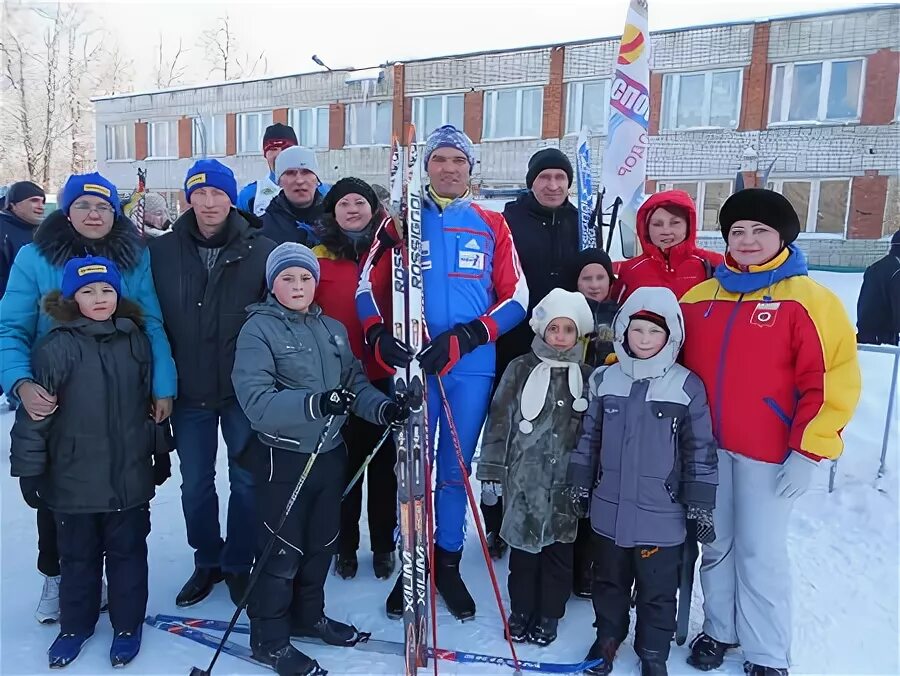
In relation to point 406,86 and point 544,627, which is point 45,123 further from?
point 544,627

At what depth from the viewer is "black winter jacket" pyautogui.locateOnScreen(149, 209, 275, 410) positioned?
107 inches

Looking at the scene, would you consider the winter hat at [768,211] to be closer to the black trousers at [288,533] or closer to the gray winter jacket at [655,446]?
the gray winter jacket at [655,446]

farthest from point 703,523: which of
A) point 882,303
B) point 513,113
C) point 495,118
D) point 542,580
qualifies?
point 495,118

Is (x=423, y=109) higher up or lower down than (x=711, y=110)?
higher up

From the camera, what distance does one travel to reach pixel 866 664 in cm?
266

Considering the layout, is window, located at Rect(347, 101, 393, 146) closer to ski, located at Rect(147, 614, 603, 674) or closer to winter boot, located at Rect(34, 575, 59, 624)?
winter boot, located at Rect(34, 575, 59, 624)

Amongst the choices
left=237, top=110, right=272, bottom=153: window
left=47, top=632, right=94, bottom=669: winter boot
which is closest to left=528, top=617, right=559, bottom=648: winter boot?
left=47, top=632, right=94, bottom=669: winter boot

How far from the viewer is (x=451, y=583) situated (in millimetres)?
2969

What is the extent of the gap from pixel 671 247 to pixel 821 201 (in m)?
15.8

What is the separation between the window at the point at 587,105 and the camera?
1770cm

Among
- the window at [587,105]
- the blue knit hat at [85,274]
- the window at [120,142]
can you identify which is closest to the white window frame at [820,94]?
the window at [587,105]

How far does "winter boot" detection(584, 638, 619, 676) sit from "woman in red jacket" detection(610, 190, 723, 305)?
1562 millimetres

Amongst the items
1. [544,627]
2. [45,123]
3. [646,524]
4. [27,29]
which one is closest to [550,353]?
[646,524]

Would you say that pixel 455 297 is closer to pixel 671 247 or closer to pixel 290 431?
pixel 290 431
